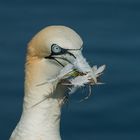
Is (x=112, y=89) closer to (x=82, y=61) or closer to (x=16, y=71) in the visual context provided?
(x=16, y=71)

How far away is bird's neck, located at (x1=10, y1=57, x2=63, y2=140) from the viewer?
10.4 meters

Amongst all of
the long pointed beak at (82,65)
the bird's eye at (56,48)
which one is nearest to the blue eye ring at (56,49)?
the bird's eye at (56,48)

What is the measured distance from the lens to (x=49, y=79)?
10.2 meters

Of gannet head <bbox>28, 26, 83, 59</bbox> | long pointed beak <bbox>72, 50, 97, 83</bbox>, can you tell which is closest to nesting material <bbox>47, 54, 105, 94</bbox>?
long pointed beak <bbox>72, 50, 97, 83</bbox>

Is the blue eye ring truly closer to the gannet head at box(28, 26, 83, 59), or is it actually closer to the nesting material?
the gannet head at box(28, 26, 83, 59)

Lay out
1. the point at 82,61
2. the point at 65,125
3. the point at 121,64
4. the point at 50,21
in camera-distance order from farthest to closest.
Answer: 1. the point at 50,21
2. the point at 121,64
3. the point at 65,125
4. the point at 82,61

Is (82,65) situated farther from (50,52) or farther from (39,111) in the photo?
(39,111)

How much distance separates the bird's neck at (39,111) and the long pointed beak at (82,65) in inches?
17.1

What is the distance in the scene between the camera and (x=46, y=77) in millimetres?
10227

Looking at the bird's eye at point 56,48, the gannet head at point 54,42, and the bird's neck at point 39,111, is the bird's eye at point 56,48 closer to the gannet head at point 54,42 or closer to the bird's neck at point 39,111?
the gannet head at point 54,42

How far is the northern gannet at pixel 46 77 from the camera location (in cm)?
998

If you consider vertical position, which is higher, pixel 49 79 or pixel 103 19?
pixel 103 19

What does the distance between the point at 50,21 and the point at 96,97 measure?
6.21 feet

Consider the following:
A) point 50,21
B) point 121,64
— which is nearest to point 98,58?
point 121,64
